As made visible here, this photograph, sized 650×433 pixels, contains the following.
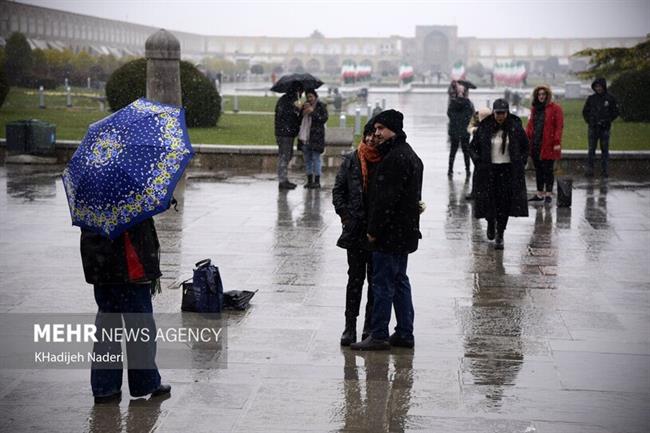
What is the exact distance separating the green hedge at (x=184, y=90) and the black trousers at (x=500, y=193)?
474 inches

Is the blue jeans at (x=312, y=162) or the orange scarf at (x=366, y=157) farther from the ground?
the orange scarf at (x=366, y=157)

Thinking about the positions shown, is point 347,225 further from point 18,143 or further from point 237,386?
point 18,143

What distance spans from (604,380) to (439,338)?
1140mm

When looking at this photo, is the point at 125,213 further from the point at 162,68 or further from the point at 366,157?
the point at 162,68

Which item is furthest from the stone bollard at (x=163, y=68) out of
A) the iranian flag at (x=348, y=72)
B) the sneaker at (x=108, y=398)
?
the iranian flag at (x=348, y=72)

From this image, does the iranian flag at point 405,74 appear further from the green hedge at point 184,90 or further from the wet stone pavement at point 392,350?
the wet stone pavement at point 392,350

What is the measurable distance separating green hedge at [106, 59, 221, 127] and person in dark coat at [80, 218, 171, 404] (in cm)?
1531

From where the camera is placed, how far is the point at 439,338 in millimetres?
6273

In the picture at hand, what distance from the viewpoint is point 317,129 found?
13.1 m

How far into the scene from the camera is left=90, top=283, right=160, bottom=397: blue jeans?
5.00 metres

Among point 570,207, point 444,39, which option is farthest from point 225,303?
point 444,39

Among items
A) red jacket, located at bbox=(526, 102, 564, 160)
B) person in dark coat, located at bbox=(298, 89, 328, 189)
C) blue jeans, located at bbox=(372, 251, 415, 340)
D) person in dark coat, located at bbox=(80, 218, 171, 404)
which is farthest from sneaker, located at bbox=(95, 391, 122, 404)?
person in dark coat, located at bbox=(298, 89, 328, 189)

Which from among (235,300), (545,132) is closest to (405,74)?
(545,132)

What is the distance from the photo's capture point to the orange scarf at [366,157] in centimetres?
584
